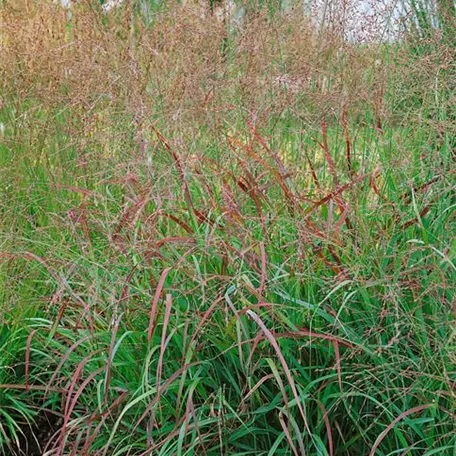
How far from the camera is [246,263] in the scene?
104 inches

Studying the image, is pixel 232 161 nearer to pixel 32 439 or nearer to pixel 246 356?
pixel 246 356

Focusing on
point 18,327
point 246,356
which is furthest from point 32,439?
point 246,356

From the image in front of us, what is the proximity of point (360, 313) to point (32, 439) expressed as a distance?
143cm

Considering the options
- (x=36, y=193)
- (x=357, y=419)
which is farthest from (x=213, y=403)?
(x=36, y=193)

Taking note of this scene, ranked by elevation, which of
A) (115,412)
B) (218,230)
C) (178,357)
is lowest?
(115,412)

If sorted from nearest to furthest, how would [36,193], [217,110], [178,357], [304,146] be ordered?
[178,357] < [217,110] < [304,146] < [36,193]

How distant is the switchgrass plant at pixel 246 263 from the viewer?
2381 millimetres

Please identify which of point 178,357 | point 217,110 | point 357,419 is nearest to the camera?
point 357,419

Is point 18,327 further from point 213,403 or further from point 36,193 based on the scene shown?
point 213,403

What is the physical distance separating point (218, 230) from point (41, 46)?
5.98 feet

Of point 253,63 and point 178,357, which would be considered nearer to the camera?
point 178,357

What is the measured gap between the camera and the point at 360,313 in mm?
2510

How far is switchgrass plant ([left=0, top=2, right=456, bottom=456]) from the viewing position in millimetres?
2381

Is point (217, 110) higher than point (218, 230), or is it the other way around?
point (217, 110)
